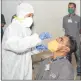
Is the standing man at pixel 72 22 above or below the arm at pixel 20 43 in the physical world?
above

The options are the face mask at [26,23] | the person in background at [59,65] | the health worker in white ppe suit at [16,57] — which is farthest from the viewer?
the face mask at [26,23]

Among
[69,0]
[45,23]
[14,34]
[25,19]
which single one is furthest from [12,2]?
[14,34]

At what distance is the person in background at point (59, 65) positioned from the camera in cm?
171

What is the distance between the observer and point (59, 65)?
176 cm

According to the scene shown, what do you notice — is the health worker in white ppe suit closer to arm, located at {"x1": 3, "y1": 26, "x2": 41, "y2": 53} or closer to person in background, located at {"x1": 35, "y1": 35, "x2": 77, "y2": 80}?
arm, located at {"x1": 3, "y1": 26, "x2": 41, "y2": 53}

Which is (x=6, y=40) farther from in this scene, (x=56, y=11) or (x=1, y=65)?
(x=56, y=11)

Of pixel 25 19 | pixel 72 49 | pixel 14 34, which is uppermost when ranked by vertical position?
pixel 25 19

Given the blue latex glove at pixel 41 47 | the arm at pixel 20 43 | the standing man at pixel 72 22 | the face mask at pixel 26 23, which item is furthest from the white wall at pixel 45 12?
the arm at pixel 20 43

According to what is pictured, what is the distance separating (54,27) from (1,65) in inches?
74.5

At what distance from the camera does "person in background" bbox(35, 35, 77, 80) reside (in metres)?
1.71

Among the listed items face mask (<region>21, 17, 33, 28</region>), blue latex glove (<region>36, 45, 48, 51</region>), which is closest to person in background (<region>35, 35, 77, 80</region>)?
blue latex glove (<region>36, 45, 48, 51</region>)

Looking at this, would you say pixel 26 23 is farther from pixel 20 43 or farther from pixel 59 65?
pixel 59 65

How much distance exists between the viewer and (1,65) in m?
1.92

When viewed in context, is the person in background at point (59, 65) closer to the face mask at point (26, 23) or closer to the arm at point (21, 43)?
the arm at point (21, 43)
